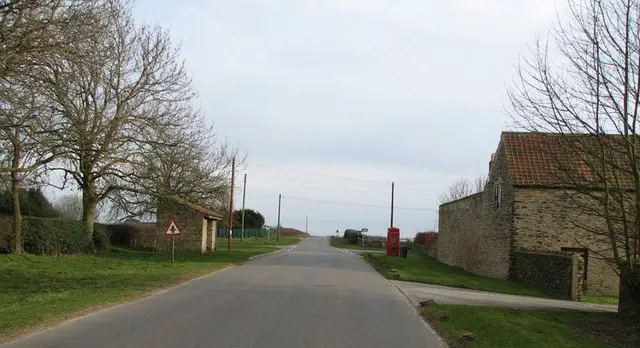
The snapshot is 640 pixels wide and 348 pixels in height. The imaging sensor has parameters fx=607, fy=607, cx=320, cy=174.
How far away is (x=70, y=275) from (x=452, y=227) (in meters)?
29.2

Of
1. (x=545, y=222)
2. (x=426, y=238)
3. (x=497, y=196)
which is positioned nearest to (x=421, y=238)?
(x=426, y=238)

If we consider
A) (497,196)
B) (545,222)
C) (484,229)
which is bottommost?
(484,229)

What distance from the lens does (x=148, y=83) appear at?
1185 inches

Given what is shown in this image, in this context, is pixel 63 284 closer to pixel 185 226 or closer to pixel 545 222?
pixel 545 222

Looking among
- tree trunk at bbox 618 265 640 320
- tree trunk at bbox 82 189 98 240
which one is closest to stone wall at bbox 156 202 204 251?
tree trunk at bbox 82 189 98 240

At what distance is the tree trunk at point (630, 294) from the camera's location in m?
15.2

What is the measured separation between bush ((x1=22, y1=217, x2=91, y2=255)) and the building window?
862 inches

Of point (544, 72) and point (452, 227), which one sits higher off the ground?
point (544, 72)

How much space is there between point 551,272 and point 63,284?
1835cm

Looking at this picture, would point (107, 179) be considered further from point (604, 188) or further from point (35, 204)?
point (604, 188)

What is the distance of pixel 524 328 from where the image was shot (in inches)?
470

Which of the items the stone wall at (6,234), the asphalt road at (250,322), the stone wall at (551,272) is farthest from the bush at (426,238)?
the asphalt road at (250,322)

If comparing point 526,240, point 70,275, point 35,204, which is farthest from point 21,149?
point 35,204

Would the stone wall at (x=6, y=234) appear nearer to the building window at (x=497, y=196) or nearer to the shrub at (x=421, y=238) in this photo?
the building window at (x=497, y=196)
